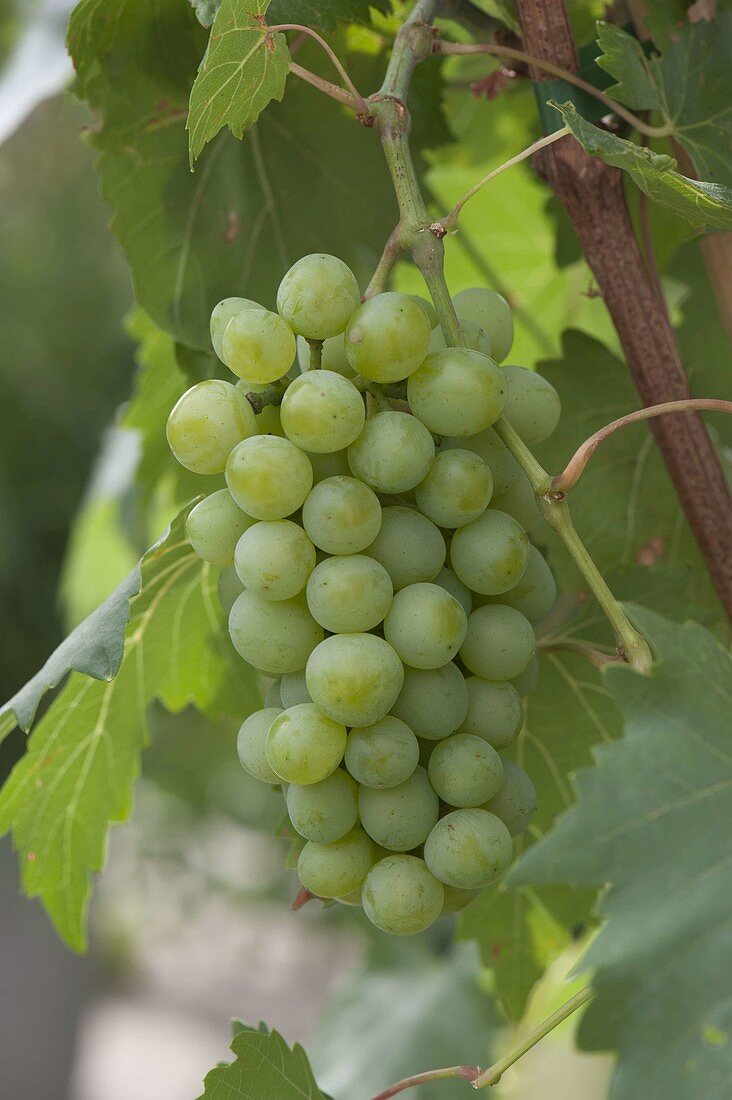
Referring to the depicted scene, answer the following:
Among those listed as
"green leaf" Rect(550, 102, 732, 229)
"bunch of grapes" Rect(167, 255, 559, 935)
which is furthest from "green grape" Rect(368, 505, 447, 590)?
"green leaf" Rect(550, 102, 732, 229)

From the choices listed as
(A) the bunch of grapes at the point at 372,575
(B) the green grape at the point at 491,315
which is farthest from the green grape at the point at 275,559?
(B) the green grape at the point at 491,315

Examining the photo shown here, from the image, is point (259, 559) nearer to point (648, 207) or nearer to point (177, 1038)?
point (648, 207)

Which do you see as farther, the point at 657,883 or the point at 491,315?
the point at 491,315

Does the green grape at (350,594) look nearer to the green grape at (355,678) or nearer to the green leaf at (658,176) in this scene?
the green grape at (355,678)

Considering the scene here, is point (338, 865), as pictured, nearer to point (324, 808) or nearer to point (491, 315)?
point (324, 808)

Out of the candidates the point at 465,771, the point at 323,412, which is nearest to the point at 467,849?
the point at 465,771

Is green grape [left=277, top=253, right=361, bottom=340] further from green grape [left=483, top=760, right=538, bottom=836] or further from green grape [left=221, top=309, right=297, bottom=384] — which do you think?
green grape [left=483, top=760, right=538, bottom=836]

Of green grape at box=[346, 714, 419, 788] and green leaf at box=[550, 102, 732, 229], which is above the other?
green leaf at box=[550, 102, 732, 229]

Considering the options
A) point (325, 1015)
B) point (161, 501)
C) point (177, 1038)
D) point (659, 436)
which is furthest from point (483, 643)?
point (177, 1038)
